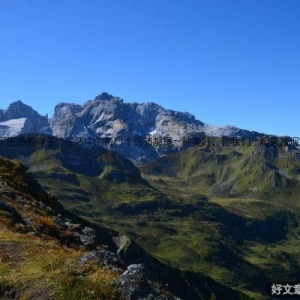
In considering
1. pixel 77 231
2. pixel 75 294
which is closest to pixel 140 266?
pixel 75 294

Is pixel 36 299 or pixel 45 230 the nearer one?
pixel 36 299

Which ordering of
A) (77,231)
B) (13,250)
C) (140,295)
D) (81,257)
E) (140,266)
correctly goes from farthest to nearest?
(77,231), (13,250), (81,257), (140,266), (140,295)

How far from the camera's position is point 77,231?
52.4 m

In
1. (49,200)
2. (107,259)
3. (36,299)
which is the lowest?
(36,299)

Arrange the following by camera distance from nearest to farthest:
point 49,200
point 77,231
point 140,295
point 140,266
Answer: point 140,295 → point 140,266 → point 77,231 → point 49,200

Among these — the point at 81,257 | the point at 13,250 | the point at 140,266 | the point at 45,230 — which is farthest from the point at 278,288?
the point at 45,230

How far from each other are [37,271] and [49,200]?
4203 cm

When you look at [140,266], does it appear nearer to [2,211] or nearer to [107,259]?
[107,259]

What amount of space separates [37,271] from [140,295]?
7.87 metres

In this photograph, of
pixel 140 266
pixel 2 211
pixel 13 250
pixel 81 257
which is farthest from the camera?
pixel 2 211

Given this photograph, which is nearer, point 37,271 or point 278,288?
point 37,271

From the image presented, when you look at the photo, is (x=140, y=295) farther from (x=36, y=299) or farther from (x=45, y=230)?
(x=45, y=230)

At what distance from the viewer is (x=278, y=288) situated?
107 ft

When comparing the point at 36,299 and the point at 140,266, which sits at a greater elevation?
the point at 140,266
